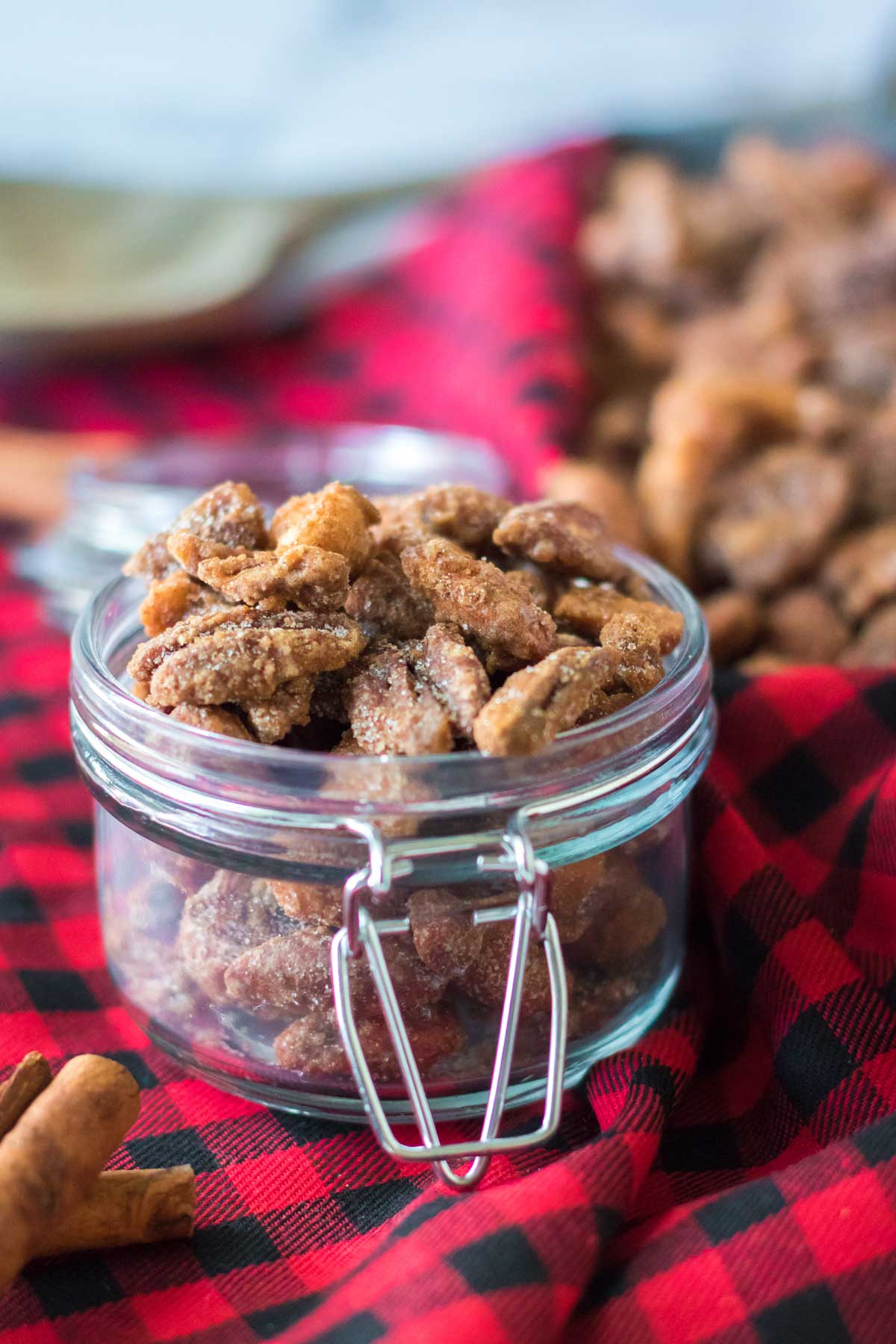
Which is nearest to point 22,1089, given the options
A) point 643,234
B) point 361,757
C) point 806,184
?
point 361,757

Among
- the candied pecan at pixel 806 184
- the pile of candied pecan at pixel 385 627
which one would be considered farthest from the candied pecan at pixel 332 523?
the candied pecan at pixel 806 184

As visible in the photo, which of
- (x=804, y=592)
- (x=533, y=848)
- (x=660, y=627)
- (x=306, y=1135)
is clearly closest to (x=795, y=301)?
(x=804, y=592)

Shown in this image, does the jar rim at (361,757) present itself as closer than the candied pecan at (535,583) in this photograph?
Yes

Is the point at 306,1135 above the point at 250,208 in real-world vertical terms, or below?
below

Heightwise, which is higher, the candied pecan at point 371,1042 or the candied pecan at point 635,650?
the candied pecan at point 635,650

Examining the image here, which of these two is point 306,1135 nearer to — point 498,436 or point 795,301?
point 498,436

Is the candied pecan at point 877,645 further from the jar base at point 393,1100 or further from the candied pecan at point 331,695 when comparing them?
the candied pecan at point 331,695
